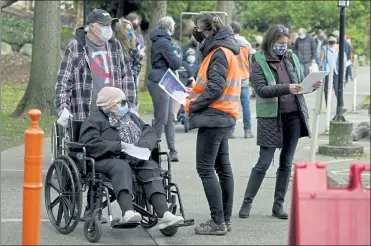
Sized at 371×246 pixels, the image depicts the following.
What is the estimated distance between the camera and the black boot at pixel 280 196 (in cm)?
973

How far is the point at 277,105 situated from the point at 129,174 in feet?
6.01

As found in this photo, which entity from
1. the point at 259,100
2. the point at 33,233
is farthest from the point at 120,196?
the point at 259,100

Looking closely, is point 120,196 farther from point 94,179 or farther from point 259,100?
point 259,100

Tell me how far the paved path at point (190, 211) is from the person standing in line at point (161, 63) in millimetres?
712

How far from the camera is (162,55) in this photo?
43.4 ft

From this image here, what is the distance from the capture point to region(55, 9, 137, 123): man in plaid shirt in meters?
9.78

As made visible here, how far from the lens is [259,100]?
9.67 meters

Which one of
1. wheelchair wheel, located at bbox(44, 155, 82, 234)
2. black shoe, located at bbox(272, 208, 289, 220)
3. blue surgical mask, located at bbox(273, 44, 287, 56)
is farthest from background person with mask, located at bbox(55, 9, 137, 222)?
black shoe, located at bbox(272, 208, 289, 220)

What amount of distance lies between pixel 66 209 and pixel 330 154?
268 inches

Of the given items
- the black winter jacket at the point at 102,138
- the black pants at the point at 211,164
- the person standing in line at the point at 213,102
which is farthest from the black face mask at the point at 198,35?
the black winter jacket at the point at 102,138

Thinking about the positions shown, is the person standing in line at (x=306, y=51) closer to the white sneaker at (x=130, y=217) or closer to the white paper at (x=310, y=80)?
the white paper at (x=310, y=80)

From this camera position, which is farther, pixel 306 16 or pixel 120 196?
pixel 306 16

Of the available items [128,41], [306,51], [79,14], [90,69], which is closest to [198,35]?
[90,69]

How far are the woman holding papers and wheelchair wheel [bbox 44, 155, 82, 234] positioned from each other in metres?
1.86
